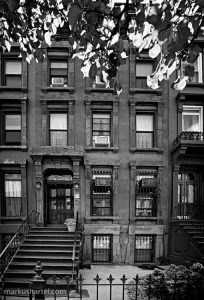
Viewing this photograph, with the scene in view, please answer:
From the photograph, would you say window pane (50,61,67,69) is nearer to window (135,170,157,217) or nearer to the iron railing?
window (135,170,157,217)

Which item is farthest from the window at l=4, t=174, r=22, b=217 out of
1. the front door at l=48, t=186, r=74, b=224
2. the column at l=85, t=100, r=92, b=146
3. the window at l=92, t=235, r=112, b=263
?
the window at l=92, t=235, r=112, b=263

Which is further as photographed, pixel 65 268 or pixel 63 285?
pixel 65 268

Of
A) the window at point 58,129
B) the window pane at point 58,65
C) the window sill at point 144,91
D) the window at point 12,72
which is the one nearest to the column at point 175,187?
the window sill at point 144,91

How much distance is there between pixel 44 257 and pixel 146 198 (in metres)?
6.28

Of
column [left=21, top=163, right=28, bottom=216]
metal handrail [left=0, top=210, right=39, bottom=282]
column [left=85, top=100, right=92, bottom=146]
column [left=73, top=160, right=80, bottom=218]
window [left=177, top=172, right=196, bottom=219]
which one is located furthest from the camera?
window [left=177, top=172, right=196, bottom=219]

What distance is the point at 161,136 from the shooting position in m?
16.6

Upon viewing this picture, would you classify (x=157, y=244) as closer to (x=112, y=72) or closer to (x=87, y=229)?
(x=87, y=229)

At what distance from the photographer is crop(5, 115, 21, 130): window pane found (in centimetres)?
1673

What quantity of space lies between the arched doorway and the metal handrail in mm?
938

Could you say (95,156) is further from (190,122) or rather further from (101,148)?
(190,122)

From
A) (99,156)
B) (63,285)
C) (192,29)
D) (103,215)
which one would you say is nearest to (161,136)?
(99,156)

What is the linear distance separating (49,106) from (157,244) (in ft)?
28.8

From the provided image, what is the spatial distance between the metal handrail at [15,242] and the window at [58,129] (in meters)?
3.65

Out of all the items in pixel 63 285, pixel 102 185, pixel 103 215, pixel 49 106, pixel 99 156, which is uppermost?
pixel 49 106
